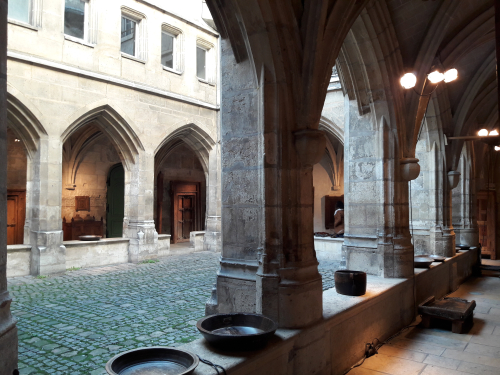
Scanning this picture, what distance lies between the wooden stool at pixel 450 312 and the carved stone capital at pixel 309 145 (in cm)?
272

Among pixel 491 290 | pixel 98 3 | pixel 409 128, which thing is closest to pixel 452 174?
pixel 491 290

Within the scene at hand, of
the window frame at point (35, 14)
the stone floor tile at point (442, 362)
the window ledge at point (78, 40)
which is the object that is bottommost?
the stone floor tile at point (442, 362)

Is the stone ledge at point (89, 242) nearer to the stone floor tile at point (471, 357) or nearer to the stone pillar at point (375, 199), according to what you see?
the stone pillar at point (375, 199)

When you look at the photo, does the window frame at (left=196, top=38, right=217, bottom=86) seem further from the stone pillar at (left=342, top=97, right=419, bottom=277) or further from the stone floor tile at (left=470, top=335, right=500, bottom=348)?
the stone floor tile at (left=470, top=335, right=500, bottom=348)

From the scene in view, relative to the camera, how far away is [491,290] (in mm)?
6961

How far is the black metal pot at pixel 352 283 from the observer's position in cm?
382

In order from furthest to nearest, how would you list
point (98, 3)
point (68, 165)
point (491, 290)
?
point (68, 165) < point (98, 3) < point (491, 290)

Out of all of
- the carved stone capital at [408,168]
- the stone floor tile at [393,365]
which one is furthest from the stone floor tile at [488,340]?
the carved stone capital at [408,168]

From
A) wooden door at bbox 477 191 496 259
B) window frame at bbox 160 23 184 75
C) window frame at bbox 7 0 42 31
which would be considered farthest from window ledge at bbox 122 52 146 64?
wooden door at bbox 477 191 496 259

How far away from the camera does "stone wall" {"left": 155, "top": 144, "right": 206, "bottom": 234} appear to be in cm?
1387

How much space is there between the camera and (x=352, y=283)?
12.6 ft

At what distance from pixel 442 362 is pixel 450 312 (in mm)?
950

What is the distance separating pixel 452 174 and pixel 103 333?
6.36 metres

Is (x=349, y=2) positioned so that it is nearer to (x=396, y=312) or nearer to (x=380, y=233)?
(x=380, y=233)
